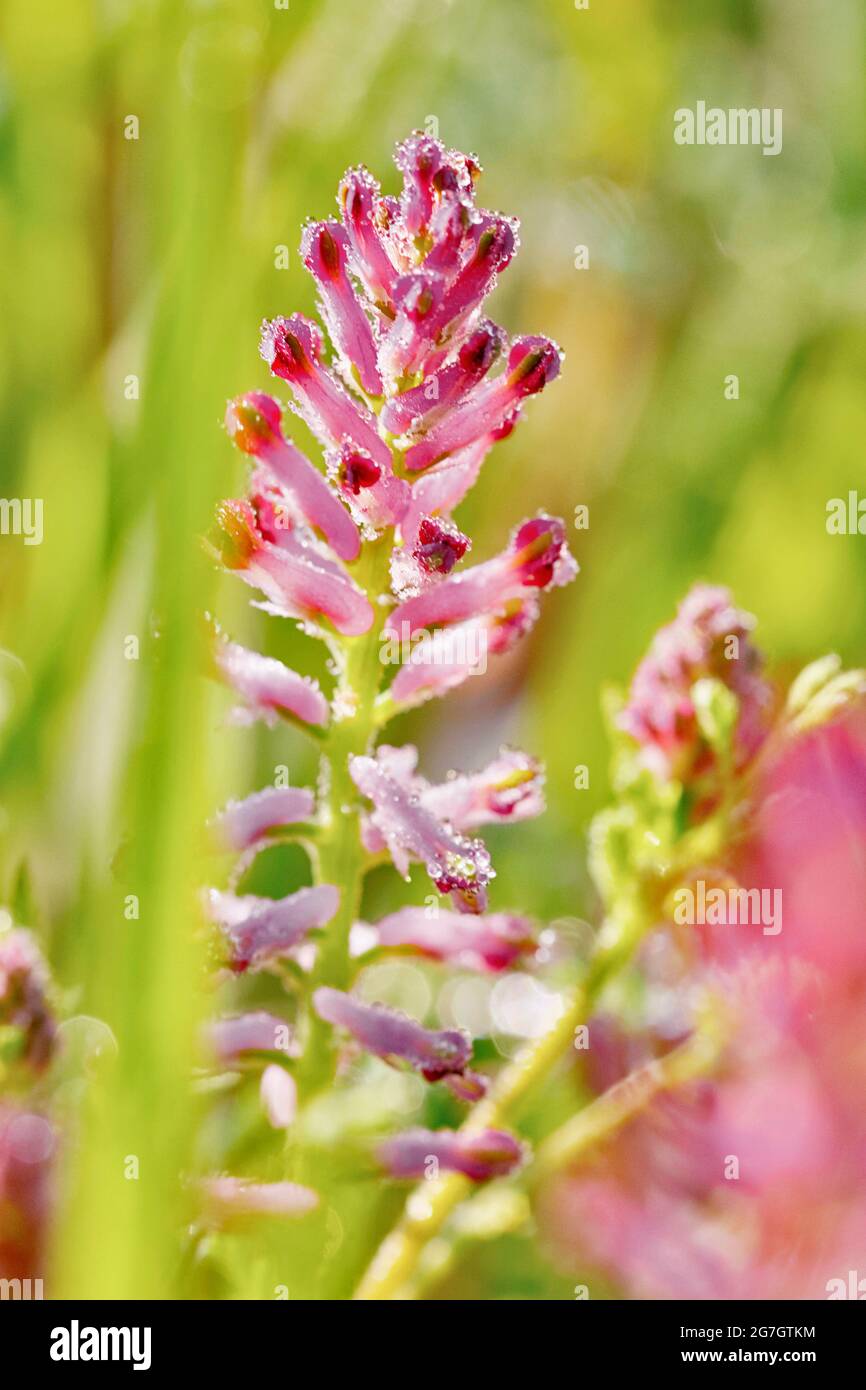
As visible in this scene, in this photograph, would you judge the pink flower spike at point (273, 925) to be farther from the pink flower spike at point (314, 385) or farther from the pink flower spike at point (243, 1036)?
the pink flower spike at point (314, 385)

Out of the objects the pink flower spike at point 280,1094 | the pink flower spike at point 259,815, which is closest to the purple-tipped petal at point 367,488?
the pink flower spike at point 259,815

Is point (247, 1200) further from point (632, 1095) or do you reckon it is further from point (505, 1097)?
point (632, 1095)

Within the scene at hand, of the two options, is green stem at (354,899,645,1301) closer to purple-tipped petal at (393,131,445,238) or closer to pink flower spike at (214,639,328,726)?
pink flower spike at (214,639,328,726)

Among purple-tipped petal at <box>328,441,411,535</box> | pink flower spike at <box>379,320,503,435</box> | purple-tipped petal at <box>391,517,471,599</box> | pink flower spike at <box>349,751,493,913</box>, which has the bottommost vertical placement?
pink flower spike at <box>349,751,493,913</box>

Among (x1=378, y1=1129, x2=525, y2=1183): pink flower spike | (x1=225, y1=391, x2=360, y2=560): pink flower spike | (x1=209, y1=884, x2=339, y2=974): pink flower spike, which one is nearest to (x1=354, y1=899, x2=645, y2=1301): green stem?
(x1=378, y1=1129, x2=525, y2=1183): pink flower spike

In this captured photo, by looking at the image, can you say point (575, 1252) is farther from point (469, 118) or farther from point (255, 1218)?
point (469, 118)

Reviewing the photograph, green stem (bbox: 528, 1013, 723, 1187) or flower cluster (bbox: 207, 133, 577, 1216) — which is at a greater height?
flower cluster (bbox: 207, 133, 577, 1216)

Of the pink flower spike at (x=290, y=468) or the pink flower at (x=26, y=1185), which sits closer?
the pink flower spike at (x=290, y=468)

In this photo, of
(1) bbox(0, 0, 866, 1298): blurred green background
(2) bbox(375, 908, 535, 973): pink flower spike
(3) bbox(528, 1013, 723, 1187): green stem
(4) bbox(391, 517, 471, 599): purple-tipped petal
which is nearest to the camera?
(1) bbox(0, 0, 866, 1298): blurred green background
